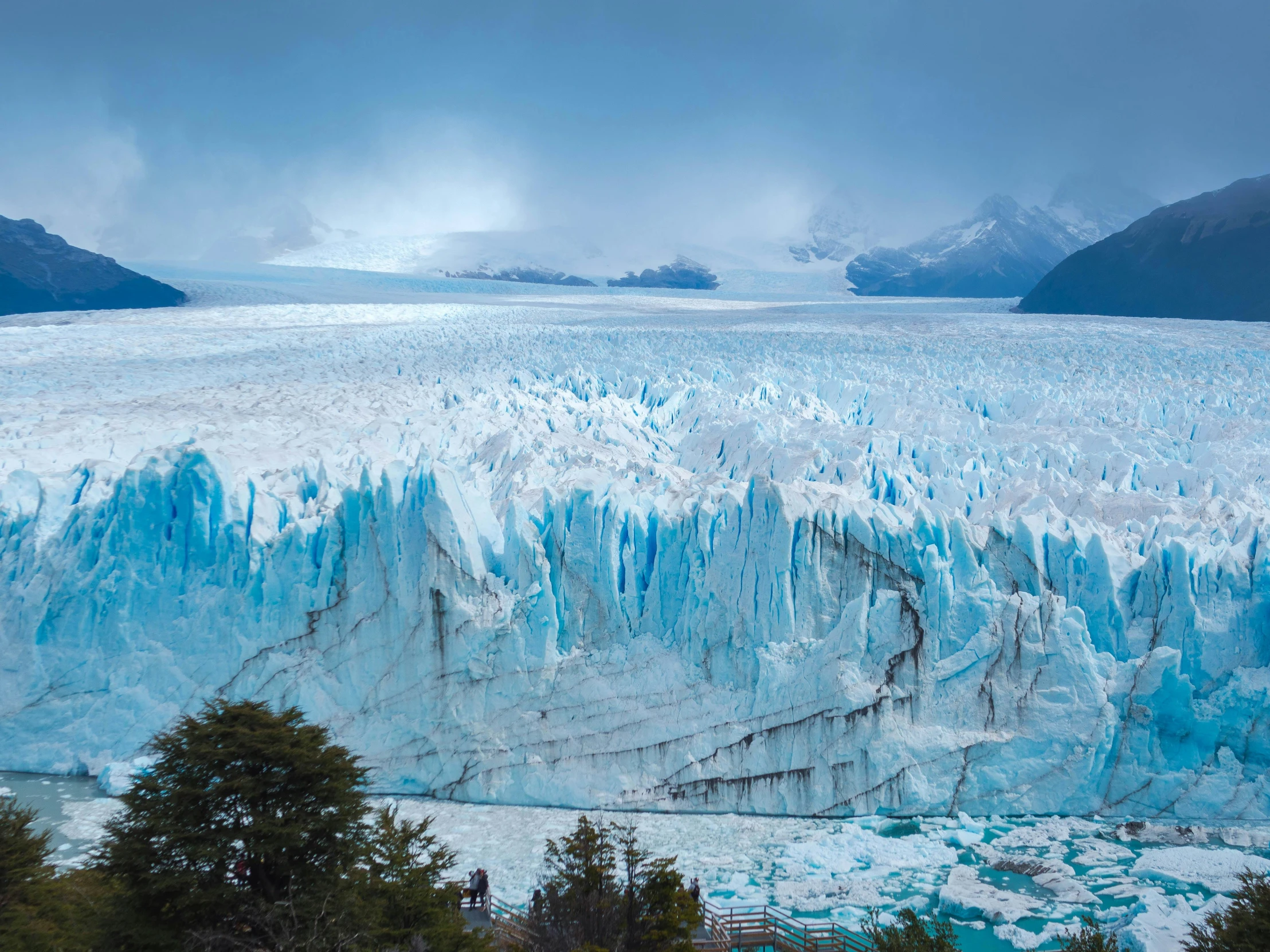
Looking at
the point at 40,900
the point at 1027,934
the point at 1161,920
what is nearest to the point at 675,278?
the point at 1027,934

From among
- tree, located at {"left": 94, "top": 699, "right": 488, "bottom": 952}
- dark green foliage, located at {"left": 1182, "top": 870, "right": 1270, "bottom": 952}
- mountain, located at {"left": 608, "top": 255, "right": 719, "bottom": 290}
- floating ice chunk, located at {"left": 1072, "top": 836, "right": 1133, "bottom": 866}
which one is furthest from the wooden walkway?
mountain, located at {"left": 608, "top": 255, "right": 719, "bottom": 290}

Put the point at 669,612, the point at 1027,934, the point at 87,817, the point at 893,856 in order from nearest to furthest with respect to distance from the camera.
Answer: the point at 1027,934, the point at 893,856, the point at 87,817, the point at 669,612

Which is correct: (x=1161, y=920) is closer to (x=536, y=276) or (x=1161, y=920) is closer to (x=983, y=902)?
(x=983, y=902)

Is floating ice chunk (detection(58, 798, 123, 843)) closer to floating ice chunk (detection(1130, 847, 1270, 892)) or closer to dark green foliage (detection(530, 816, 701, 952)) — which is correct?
dark green foliage (detection(530, 816, 701, 952))

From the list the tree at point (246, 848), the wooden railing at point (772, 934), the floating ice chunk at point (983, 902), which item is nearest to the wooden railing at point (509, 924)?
the tree at point (246, 848)

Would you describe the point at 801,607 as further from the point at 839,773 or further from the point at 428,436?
the point at 428,436

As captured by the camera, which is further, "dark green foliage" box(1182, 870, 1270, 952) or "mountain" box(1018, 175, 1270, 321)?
"mountain" box(1018, 175, 1270, 321)
